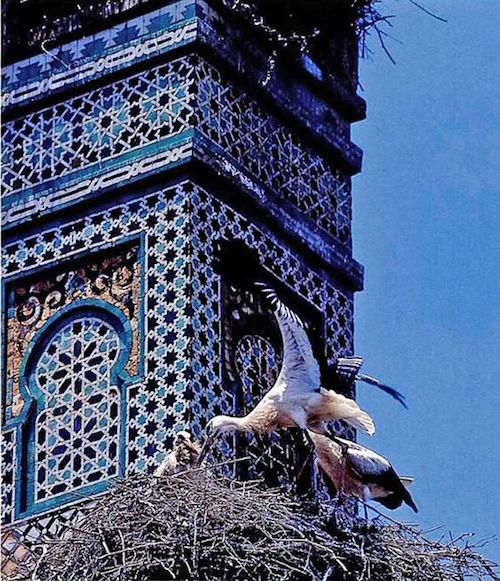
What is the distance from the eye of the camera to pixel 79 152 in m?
18.4

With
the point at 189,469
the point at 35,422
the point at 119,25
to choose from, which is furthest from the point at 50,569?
the point at 119,25

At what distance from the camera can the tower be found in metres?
17.5

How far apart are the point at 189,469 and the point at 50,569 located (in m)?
0.90

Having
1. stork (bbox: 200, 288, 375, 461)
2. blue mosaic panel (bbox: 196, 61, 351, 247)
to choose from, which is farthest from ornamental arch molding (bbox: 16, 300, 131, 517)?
blue mosaic panel (bbox: 196, 61, 351, 247)

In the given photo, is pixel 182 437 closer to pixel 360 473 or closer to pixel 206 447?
pixel 206 447

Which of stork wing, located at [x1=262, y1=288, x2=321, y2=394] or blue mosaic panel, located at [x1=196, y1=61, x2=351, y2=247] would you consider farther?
blue mosaic panel, located at [x1=196, y1=61, x2=351, y2=247]

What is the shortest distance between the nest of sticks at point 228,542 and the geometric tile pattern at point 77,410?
4.38 feet

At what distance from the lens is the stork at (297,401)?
16.5 meters

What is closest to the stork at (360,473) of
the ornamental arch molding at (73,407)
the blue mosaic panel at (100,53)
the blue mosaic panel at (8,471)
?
the ornamental arch molding at (73,407)

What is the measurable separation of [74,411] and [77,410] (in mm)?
23

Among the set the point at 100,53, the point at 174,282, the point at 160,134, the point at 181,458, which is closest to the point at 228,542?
the point at 181,458

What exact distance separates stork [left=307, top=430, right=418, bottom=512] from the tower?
2.56 feet

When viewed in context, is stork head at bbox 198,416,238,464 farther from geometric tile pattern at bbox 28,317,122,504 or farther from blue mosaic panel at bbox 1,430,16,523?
blue mosaic panel at bbox 1,430,16,523

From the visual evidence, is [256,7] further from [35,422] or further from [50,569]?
[50,569]
